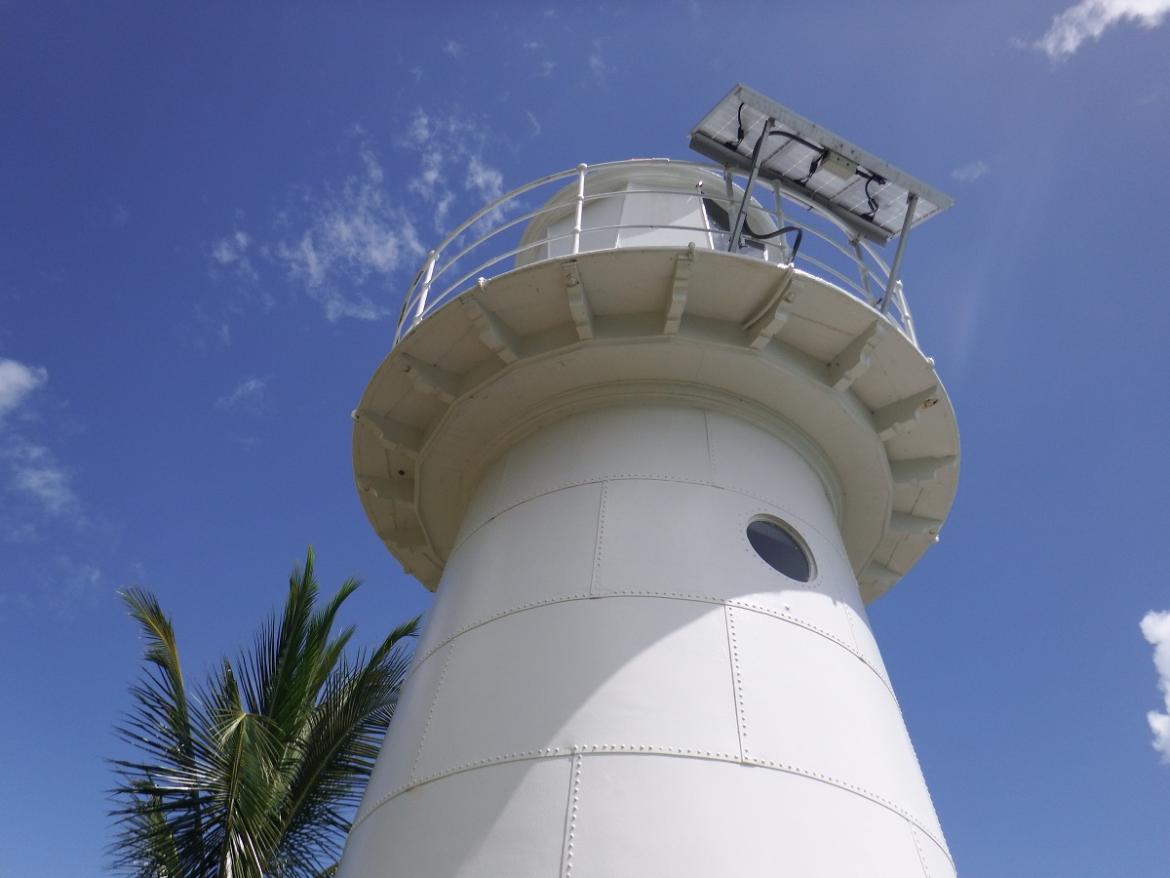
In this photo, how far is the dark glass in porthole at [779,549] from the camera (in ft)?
20.0

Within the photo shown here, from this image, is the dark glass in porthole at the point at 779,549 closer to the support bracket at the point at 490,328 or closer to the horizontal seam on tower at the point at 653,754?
the horizontal seam on tower at the point at 653,754

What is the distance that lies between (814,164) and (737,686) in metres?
5.56

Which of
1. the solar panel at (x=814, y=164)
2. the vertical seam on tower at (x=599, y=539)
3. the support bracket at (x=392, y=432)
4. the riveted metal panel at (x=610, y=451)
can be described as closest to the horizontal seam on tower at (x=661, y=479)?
the riveted metal panel at (x=610, y=451)

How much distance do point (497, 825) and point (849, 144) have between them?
6911 mm

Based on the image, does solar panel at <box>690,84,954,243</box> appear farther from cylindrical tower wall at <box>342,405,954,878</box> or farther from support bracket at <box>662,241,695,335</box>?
cylindrical tower wall at <box>342,405,954,878</box>

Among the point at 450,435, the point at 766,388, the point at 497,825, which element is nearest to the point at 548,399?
the point at 450,435

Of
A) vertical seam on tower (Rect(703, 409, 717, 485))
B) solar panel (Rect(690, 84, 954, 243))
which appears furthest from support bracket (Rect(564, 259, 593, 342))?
solar panel (Rect(690, 84, 954, 243))

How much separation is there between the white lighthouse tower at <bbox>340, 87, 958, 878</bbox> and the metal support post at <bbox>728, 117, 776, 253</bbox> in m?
0.03

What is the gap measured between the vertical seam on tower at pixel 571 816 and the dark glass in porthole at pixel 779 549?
2.16 metres

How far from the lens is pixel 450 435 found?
786 cm

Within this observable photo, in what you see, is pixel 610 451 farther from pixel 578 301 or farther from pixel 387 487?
pixel 387 487

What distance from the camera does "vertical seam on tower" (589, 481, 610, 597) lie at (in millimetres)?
5547

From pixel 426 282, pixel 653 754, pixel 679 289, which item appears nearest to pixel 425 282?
pixel 426 282

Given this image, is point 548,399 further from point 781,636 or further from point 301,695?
point 301,695
